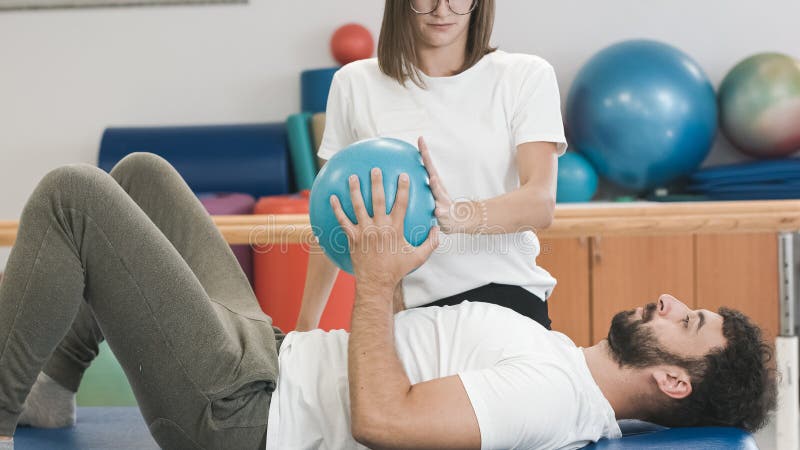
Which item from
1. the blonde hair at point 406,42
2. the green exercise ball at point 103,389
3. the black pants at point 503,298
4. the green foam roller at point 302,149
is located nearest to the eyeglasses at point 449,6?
the blonde hair at point 406,42

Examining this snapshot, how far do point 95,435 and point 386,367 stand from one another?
2.79 ft

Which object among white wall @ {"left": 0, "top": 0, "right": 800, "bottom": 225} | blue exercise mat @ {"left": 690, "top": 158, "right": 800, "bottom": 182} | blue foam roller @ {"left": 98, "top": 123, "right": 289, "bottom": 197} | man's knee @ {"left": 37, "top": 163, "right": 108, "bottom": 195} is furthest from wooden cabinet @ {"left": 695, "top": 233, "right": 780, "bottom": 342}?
man's knee @ {"left": 37, "top": 163, "right": 108, "bottom": 195}

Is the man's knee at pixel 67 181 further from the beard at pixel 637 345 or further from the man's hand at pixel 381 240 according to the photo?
the beard at pixel 637 345

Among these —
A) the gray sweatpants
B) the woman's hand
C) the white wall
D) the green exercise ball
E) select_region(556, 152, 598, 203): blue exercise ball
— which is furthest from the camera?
the white wall

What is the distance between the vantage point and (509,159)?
6.33 ft

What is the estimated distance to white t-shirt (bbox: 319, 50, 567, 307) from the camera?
1897mm

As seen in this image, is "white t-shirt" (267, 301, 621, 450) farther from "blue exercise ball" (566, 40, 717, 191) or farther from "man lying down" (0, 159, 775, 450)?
"blue exercise ball" (566, 40, 717, 191)

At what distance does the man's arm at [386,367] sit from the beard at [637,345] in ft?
1.28

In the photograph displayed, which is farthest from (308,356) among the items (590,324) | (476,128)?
(590,324)

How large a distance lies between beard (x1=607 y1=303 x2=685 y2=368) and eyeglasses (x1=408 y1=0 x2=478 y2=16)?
0.73 meters

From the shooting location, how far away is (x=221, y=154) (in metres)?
4.20

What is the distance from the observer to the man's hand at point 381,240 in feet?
5.09

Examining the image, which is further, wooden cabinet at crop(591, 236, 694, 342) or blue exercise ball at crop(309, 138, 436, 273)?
wooden cabinet at crop(591, 236, 694, 342)

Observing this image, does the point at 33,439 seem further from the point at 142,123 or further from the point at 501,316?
the point at 142,123
